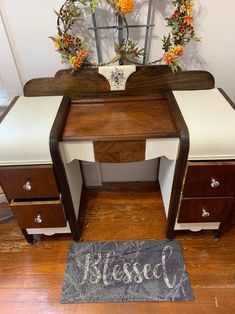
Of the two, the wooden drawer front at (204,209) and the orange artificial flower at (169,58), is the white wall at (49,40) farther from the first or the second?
the wooden drawer front at (204,209)

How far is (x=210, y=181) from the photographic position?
3.17 feet

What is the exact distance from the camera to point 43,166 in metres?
0.92

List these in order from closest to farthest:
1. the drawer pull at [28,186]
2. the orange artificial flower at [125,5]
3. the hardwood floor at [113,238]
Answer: the orange artificial flower at [125,5] → the drawer pull at [28,186] → the hardwood floor at [113,238]

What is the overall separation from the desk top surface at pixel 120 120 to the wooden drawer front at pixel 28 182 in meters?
0.17

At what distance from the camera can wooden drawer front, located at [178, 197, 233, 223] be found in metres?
1.05

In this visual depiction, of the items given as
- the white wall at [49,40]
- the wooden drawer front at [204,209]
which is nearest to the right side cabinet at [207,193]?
the wooden drawer front at [204,209]

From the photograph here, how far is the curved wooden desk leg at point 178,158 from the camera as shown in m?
0.87

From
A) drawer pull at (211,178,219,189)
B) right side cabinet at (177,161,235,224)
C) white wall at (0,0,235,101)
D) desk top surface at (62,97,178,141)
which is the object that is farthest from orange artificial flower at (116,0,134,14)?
drawer pull at (211,178,219,189)

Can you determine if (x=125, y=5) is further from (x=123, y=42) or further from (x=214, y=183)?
(x=214, y=183)

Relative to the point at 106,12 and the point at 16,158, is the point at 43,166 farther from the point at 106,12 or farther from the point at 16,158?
the point at 106,12

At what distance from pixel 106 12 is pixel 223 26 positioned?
1.74ft

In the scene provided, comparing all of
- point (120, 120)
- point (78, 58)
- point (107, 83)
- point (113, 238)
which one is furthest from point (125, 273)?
point (78, 58)

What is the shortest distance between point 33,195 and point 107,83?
1.99 feet

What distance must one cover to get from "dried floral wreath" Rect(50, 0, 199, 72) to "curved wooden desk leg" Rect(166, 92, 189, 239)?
0.19 metres
